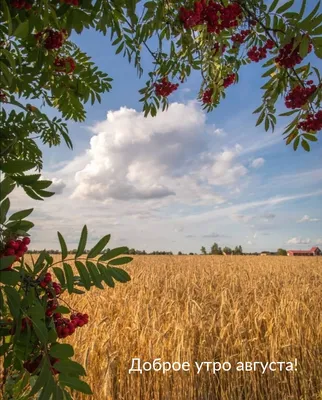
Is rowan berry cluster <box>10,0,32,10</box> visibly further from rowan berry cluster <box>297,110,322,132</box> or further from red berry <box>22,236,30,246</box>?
rowan berry cluster <box>297,110,322,132</box>

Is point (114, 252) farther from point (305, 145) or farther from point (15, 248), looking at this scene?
point (305, 145)

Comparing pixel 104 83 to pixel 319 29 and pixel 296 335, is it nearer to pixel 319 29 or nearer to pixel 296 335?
pixel 319 29

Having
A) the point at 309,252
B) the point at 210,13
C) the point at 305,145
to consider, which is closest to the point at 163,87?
the point at 210,13

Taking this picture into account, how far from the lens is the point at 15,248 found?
783mm

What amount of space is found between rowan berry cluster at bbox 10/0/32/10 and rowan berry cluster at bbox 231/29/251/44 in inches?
47.5

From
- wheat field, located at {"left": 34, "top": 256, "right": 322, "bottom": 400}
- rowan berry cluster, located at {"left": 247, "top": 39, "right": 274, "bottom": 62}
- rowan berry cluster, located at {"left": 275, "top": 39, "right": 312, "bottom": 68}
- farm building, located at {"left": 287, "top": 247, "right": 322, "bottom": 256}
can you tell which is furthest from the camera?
farm building, located at {"left": 287, "top": 247, "right": 322, "bottom": 256}

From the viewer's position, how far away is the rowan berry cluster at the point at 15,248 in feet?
2.52

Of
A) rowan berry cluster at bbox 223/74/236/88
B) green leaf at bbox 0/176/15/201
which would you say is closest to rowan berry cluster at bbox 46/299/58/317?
green leaf at bbox 0/176/15/201

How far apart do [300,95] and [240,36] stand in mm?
622

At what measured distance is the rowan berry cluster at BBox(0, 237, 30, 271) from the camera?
769 millimetres

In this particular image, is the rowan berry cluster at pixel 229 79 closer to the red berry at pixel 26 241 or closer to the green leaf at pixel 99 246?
the green leaf at pixel 99 246

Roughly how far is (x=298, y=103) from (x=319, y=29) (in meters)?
0.32

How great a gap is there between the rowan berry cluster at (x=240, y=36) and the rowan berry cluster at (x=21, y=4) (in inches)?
47.5

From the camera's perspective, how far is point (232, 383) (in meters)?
2.85
